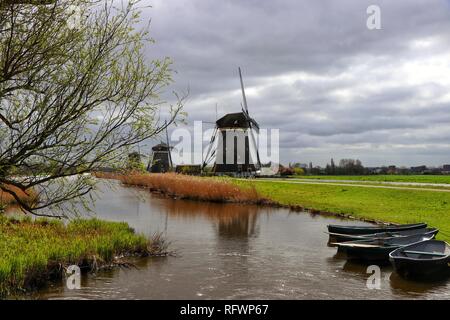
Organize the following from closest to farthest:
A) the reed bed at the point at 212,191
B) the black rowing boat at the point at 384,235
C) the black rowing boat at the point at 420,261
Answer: the black rowing boat at the point at 420,261
the black rowing boat at the point at 384,235
the reed bed at the point at 212,191

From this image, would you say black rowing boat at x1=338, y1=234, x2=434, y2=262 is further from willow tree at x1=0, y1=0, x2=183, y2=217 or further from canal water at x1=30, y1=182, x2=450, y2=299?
willow tree at x1=0, y1=0, x2=183, y2=217

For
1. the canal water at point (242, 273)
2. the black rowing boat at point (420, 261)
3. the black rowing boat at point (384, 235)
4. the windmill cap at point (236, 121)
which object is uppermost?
the windmill cap at point (236, 121)

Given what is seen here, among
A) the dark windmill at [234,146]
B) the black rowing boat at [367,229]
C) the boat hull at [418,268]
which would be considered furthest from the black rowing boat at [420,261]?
the dark windmill at [234,146]

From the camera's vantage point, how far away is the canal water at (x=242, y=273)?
1170 centimetres

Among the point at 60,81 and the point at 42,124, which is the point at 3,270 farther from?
the point at 60,81

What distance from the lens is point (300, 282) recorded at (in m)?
12.9

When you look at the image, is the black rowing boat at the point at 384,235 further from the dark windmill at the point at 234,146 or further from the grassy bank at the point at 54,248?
the dark windmill at the point at 234,146

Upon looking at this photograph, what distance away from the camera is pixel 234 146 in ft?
224

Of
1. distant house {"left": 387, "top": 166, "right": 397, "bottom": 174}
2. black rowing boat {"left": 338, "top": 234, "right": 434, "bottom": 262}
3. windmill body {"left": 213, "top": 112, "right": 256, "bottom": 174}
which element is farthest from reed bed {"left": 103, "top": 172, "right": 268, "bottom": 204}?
distant house {"left": 387, "top": 166, "right": 397, "bottom": 174}

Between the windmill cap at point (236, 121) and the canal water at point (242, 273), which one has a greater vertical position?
the windmill cap at point (236, 121)

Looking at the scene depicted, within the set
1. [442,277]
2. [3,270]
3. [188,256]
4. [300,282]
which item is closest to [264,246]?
[188,256]

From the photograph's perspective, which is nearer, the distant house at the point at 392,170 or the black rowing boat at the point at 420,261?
the black rowing boat at the point at 420,261

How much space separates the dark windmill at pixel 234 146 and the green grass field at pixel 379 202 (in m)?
23.8

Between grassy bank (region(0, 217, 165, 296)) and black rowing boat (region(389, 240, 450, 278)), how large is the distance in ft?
26.1
